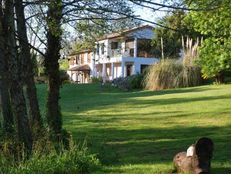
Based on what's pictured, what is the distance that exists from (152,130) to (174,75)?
2048 centimetres

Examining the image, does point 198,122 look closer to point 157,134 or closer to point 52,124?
point 157,134

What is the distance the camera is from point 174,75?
35.0m

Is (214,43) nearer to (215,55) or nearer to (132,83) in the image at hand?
(215,55)

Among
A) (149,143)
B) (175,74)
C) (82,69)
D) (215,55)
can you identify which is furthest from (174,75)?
(82,69)

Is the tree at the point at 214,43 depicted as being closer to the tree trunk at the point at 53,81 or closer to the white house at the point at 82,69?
the tree trunk at the point at 53,81

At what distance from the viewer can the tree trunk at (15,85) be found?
9.27 meters

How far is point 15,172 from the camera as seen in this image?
774 centimetres

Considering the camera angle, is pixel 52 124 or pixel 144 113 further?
pixel 144 113

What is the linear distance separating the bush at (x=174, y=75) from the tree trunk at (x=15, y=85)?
25529mm

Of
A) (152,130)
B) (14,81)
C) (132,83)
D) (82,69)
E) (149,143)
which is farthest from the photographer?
(82,69)

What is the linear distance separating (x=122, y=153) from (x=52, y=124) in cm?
240

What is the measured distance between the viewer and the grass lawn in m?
9.74

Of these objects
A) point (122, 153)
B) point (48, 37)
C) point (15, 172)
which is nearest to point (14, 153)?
point (15, 172)

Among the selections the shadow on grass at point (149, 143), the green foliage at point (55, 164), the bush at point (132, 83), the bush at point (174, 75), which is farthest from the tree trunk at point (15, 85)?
the bush at point (132, 83)
